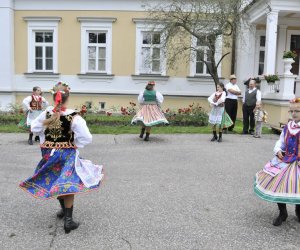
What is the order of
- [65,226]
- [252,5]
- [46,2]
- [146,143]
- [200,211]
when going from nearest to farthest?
[65,226]
[200,211]
[146,143]
[252,5]
[46,2]

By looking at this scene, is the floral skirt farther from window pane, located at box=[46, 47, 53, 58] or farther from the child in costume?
window pane, located at box=[46, 47, 53, 58]

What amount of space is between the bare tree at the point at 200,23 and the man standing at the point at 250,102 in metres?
3.29

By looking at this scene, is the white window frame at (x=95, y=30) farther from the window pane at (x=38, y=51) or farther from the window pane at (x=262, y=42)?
the window pane at (x=262, y=42)

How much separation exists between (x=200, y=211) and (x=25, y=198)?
93.6 inches

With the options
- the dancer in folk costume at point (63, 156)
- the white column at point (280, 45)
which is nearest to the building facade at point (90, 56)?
the white column at point (280, 45)

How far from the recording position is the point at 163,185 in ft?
21.7

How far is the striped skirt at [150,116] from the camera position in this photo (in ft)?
35.6

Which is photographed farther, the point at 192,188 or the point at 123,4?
the point at 123,4

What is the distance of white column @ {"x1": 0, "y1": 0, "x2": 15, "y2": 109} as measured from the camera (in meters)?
19.0

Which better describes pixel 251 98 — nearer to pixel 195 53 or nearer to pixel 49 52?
pixel 195 53

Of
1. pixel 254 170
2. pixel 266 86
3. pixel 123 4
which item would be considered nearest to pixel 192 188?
pixel 254 170

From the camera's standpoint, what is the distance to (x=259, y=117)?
11773 mm

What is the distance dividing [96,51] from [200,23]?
5710 millimetres

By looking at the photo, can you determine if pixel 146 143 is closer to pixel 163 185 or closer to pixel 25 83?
pixel 163 185
